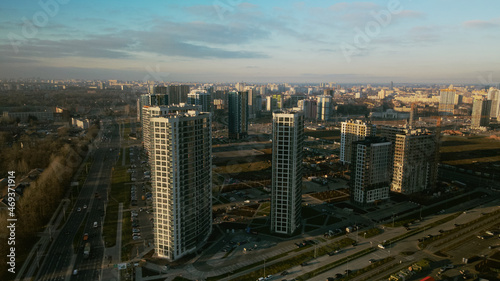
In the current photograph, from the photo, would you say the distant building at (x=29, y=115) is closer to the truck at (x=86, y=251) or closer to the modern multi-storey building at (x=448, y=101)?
the truck at (x=86, y=251)

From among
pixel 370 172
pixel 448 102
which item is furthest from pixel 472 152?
pixel 448 102

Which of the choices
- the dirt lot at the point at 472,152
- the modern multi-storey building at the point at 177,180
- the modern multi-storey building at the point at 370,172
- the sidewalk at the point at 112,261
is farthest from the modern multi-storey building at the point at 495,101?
the sidewalk at the point at 112,261

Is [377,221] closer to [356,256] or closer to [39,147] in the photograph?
[356,256]

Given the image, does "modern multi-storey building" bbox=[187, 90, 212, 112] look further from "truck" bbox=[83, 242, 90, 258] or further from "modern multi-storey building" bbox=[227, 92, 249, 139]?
"truck" bbox=[83, 242, 90, 258]

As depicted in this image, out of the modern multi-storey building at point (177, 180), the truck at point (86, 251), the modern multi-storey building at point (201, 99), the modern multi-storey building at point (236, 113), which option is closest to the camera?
the modern multi-storey building at point (177, 180)

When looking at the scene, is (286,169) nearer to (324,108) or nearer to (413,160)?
(413,160)

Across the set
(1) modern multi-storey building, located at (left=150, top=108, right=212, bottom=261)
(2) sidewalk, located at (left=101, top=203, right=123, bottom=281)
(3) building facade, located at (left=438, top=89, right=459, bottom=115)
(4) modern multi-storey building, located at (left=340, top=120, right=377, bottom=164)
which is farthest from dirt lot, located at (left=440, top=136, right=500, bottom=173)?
(2) sidewalk, located at (left=101, top=203, right=123, bottom=281)
